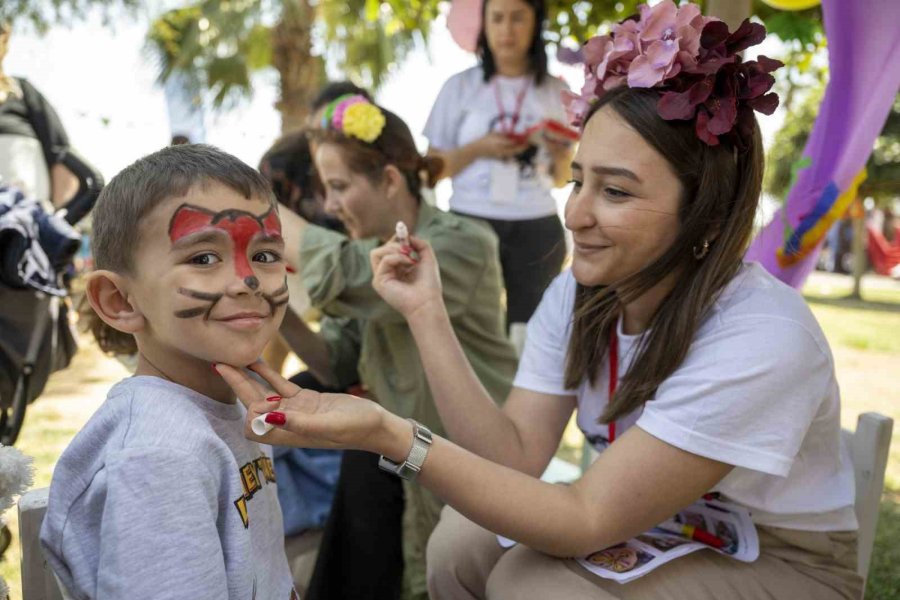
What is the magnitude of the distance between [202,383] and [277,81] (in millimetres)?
9560

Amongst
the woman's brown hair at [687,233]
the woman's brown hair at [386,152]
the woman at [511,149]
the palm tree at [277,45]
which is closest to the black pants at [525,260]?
the woman at [511,149]

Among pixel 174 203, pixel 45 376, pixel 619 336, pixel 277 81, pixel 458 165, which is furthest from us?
pixel 277 81

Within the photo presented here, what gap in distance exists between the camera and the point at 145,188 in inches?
46.7

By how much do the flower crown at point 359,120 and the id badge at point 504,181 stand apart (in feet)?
3.70

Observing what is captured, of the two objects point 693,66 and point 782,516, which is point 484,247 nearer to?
point 693,66

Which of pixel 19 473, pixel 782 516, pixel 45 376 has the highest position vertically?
pixel 19 473

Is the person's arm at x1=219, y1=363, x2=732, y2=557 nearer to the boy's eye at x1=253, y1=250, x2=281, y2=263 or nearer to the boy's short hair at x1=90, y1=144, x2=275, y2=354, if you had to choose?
the boy's eye at x1=253, y1=250, x2=281, y2=263

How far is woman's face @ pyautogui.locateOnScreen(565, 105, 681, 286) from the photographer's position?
4.84 feet

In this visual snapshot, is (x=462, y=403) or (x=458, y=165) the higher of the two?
(x=458, y=165)

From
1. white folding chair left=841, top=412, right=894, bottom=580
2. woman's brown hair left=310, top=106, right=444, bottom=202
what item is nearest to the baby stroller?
Result: woman's brown hair left=310, top=106, right=444, bottom=202

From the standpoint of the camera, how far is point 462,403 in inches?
68.4

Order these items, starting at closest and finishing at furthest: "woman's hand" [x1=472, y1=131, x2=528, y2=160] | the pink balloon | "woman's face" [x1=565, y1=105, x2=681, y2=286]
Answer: "woman's face" [x1=565, y1=105, x2=681, y2=286]
"woman's hand" [x1=472, y1=131, x2=528, y2=160]
the pink balloon

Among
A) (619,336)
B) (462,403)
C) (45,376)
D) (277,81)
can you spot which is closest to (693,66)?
(619,336)

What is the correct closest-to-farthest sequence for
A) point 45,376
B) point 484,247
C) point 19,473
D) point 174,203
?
point 19,473
point 174,203
point 484,247
point 45,376
